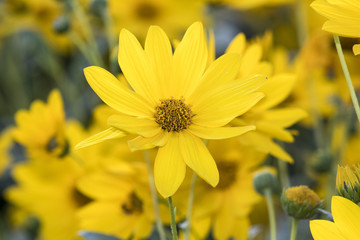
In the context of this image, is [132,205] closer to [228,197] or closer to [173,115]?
[228,197]

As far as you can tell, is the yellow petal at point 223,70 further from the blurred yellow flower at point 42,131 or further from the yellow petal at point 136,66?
the blurred yellow flower at point 42,131

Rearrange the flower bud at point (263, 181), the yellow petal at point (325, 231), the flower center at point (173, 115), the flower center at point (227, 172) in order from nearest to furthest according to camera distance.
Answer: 1. the yellow petal at point (325, 231)
2. the flower center at point (173, 115)
3. the flower bud at point (263, 181)
4. the flower center at point (227, 172)

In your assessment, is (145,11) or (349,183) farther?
(145,11)

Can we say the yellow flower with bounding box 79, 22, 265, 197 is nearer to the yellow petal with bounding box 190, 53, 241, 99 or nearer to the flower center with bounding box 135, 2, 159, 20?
the yellow petal with bounding box 190, 53, 241, 99

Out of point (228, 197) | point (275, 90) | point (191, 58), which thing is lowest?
point (228, 197)

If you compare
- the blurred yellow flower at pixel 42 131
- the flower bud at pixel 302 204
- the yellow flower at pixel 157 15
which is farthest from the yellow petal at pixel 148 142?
the yellow flower at pixel 157 15

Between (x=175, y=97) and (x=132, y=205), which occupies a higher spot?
(x=175, y=97)

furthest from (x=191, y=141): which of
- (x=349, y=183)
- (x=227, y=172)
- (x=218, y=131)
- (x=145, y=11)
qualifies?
(x=145, y=11)
